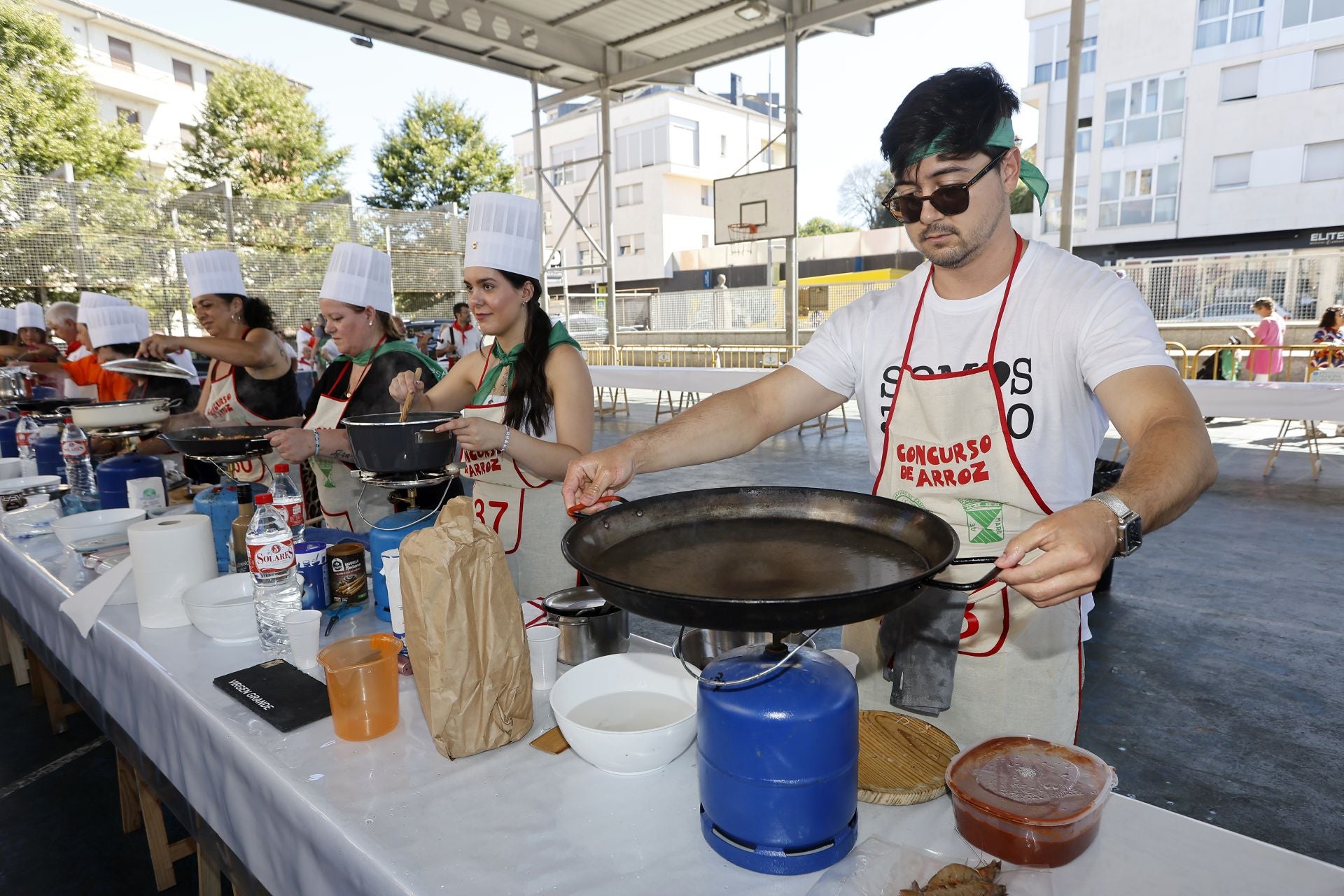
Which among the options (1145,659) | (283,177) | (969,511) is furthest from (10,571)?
(283,177)

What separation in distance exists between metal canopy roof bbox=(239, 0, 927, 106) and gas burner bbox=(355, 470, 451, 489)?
7.84 meters

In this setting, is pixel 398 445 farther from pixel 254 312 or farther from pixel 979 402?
pixel 254 312

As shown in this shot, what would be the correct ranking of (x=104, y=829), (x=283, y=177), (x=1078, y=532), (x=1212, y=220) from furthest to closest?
(x=283, y=177), (x=1212, y=220), (x=104, y=829), (x=1078, y=532)

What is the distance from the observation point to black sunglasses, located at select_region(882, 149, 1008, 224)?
4.45 ft

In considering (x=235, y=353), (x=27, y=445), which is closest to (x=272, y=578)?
(x=235, y=353)

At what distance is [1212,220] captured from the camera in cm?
1933

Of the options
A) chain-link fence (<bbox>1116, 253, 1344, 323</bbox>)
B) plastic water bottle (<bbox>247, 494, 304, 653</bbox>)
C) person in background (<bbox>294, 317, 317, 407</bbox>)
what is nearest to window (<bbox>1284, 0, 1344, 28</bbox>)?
chain-link fence (<bbox>1116, 253, 1344, 323</bbox>)

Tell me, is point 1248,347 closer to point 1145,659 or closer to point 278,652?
point 1145,659

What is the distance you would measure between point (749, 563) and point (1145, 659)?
122 inches

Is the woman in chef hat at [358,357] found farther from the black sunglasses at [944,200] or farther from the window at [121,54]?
the window at [121,54]

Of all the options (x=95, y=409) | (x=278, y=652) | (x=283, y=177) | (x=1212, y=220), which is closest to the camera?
(x=278, y=652)

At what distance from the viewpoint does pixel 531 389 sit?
2.31m

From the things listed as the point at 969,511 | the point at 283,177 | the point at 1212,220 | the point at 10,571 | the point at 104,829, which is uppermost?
the point at 283,177

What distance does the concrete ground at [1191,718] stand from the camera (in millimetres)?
2230
